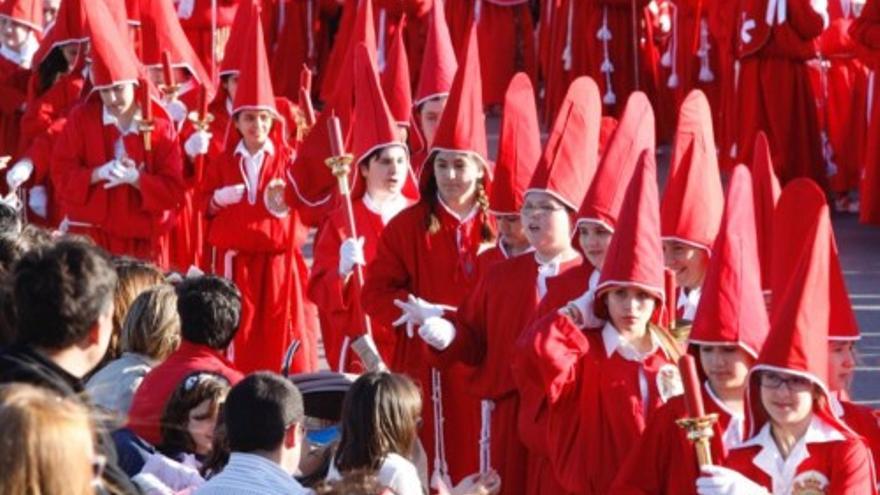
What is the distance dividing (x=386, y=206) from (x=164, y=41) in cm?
338

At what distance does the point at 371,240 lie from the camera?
1027 centimetres

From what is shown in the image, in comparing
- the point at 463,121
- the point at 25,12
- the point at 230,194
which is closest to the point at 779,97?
the point at 25,12

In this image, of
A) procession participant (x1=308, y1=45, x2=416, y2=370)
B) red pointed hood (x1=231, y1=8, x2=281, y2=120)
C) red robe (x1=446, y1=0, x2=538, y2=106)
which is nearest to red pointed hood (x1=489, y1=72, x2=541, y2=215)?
procession participant (x1=308, y1=45, x2=416, y2=370)

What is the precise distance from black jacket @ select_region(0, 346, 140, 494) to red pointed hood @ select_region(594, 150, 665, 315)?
232cm

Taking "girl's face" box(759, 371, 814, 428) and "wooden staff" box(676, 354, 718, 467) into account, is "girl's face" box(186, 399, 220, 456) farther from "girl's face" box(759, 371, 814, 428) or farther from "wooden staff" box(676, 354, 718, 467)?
"girl's face" box(759, 371, 814, 428)

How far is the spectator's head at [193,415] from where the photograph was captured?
24.2ft

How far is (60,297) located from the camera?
5.90 meters

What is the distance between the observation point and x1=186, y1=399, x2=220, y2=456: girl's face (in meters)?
7.39

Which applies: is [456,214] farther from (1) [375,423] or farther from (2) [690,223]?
(1) [375,423]

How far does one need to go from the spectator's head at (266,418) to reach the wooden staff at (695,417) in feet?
3.30

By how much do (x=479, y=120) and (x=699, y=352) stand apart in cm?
248

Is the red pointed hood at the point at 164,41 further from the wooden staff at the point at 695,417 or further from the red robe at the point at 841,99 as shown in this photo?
the wooden staff at the point at 695,417

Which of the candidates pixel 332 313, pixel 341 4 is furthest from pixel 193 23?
Answer: pixel 332 313

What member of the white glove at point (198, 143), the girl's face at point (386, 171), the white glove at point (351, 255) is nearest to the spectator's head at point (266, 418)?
the white glove at point (351, 255)
